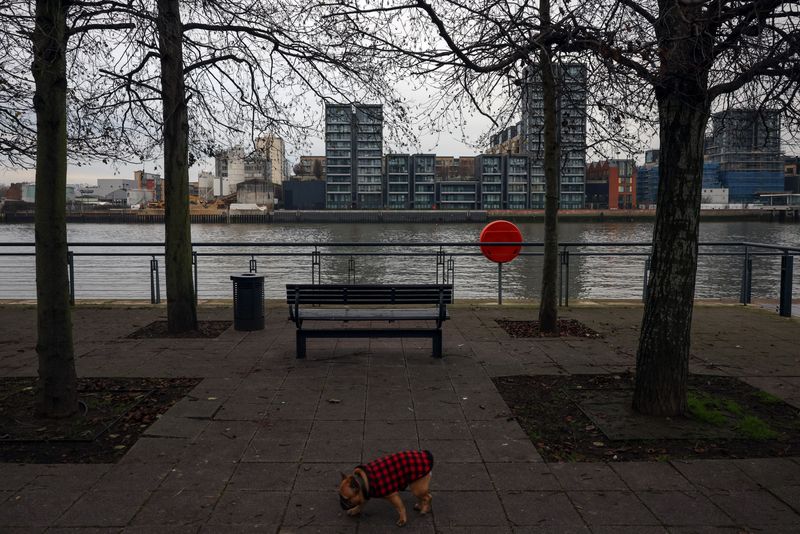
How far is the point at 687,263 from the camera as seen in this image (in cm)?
531

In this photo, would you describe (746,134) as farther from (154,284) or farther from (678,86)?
(154,284)

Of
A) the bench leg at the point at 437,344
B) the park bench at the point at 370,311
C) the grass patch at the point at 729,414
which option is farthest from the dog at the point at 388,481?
the bench leg at the point at 437,344

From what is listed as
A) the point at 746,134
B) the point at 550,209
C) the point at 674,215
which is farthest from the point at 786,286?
the point at 674,215

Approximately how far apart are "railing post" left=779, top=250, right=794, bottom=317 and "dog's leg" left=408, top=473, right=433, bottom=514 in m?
8.99

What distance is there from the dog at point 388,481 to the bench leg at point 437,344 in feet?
12.3

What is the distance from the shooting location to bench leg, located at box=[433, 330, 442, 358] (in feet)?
24.6

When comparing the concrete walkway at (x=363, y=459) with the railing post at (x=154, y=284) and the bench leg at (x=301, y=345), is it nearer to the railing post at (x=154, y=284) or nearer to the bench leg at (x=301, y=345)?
the bench leg at (x=301, y=345)

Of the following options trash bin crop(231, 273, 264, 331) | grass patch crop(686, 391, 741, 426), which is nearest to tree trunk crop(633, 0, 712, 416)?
grass patch crop(686, 391, 741, 426)

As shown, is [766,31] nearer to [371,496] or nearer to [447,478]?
[447,478]

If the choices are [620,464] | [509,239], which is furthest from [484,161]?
[620,464]

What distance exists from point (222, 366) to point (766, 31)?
6.03m

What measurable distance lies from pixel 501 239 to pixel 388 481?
8.91 m

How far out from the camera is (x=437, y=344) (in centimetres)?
756

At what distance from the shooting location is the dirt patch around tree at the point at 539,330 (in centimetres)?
901
